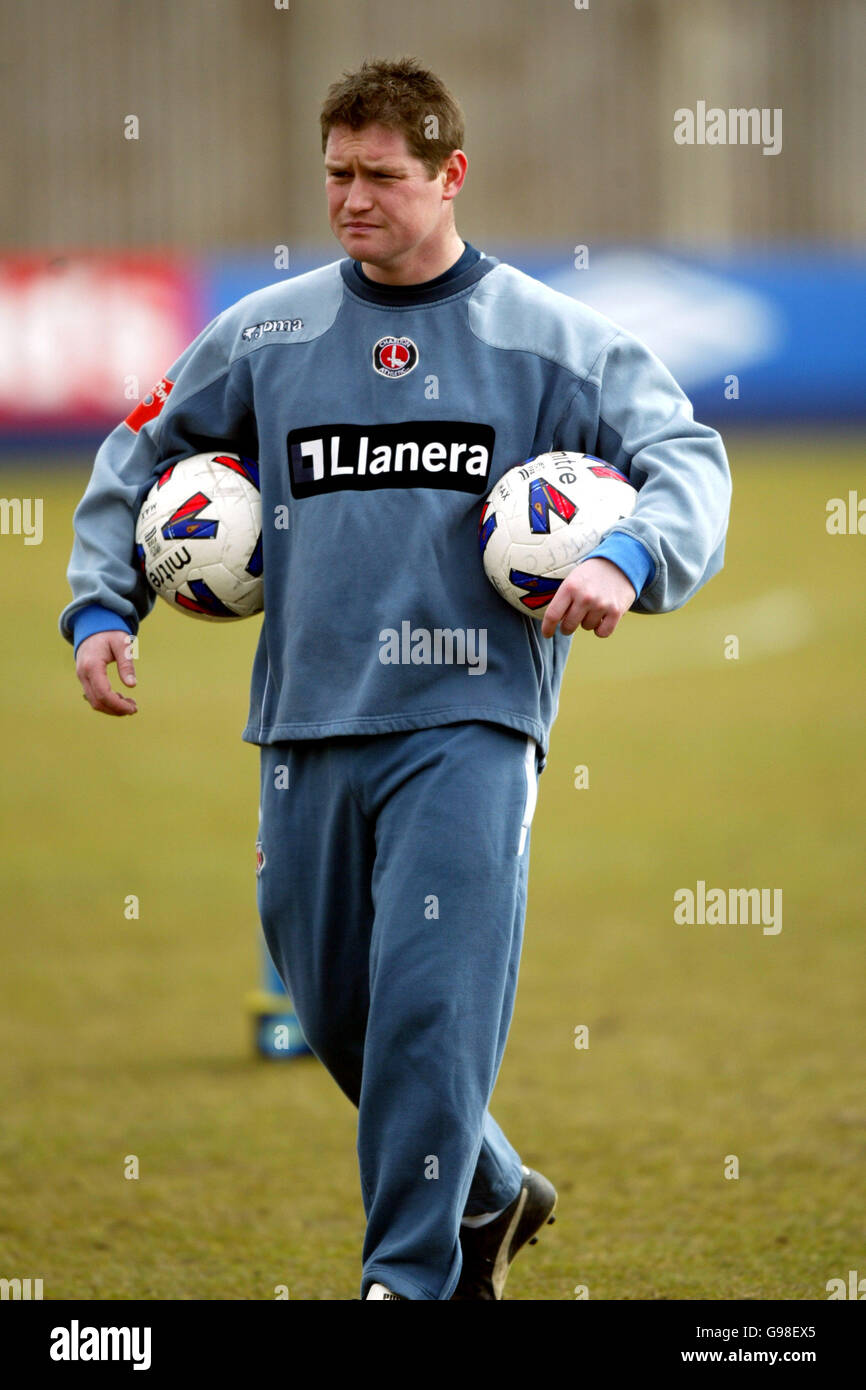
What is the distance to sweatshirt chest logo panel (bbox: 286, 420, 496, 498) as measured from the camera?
3.22 meters

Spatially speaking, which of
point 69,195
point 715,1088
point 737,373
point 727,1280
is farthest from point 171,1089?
point 69,195

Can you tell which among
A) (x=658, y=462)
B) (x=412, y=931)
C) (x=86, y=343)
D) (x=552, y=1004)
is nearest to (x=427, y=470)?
(x=658, y=462)

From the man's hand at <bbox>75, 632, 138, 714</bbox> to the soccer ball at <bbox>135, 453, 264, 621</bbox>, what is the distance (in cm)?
16

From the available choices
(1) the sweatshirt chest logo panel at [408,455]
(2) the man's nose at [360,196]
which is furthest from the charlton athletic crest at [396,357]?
(2) the man's nose at [360,196]

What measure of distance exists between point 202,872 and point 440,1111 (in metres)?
4.91

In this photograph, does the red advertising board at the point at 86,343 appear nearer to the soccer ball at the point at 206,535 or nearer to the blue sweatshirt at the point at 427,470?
the soccer ball at the point at 206,535

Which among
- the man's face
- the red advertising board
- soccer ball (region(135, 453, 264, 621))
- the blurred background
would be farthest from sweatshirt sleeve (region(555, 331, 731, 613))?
the red advertising board

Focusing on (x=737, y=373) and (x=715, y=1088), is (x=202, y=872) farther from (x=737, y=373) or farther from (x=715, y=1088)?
(x=737, y=373)

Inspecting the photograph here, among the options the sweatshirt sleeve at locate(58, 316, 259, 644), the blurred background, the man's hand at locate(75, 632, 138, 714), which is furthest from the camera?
the blurred background

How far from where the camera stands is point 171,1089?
17.5ft

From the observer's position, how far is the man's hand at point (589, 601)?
292 cm

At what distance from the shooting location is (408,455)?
322 cm

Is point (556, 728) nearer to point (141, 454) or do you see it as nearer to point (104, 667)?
point (141, 454)

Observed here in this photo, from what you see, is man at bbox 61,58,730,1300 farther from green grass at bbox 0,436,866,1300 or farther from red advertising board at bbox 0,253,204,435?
red advertising board at bbox 0,253,204,435
